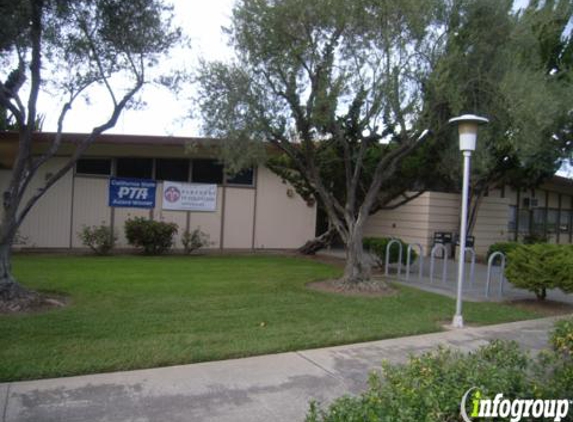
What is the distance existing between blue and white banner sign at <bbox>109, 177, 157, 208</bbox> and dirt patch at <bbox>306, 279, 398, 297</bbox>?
7360 mm

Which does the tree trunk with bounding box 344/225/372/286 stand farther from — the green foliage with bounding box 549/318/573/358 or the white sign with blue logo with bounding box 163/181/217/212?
the white sign with blue logo with bounding box 163/181/217/212

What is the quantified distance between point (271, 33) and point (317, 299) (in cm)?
471

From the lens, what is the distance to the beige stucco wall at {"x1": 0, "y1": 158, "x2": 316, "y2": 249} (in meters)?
14.2

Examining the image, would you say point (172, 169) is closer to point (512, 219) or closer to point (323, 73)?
point (323, 73)

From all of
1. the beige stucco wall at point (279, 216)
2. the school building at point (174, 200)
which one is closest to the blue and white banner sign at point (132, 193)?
the school building at point (174, 200)

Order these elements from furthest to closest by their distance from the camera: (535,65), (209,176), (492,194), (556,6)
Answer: (492,194) → (209,176) → (556,6) → (535,65)

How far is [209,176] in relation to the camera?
16.1 meters

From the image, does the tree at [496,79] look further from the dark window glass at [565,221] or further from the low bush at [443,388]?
the dark window glass at [565,221]

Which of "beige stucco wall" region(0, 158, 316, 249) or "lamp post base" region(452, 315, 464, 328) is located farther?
"beige stucco wall" region(0, 158, 316, 249)

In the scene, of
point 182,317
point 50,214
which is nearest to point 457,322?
point 182,317

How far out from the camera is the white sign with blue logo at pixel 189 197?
15461 mm

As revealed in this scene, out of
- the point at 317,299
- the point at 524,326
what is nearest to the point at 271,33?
the point at 317,299

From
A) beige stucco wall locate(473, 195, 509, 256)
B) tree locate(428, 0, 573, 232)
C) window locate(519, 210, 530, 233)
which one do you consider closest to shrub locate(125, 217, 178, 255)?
tree locate(428, 0, 573, 232)

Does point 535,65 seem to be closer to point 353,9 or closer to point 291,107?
point 353,9
